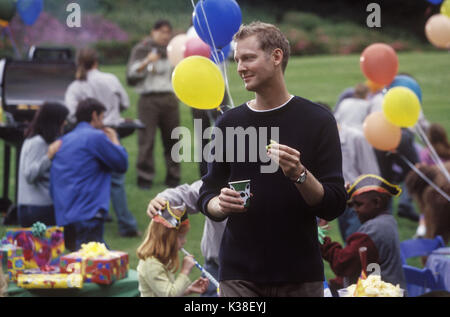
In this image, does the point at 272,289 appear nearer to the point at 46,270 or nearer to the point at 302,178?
the point at 302,178

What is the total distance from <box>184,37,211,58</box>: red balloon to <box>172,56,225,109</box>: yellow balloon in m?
1.17

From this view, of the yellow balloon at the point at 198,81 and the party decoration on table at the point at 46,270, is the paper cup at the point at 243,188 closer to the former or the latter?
the yellow balloon at the point at 198,81

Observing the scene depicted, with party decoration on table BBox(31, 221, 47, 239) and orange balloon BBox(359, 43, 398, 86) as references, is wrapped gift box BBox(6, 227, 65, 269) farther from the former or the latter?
orange balloon BBox(359, 43, 398, 86)

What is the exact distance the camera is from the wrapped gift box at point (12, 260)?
4.67 m

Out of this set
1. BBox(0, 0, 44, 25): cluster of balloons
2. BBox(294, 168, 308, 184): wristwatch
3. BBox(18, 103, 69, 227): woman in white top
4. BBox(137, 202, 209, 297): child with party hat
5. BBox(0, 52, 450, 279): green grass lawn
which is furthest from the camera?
BBox(0, 52, 450, 279): green grass lawn

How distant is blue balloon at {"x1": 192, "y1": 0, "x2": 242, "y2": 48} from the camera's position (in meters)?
4.07

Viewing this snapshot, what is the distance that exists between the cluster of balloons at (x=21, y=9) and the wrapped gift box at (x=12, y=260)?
3097 mm

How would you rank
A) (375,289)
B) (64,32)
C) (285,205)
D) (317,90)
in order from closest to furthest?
(285,205) → (375,289) → (317,90) → (64,32)

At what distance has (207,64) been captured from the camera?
3.91 meters

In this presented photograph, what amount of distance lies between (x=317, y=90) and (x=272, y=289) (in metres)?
14.5

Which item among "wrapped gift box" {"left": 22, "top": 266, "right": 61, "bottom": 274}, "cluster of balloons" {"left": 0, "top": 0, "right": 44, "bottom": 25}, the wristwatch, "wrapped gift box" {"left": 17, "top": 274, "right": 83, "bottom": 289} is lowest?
"wrapped gift box" {"left": 17, "top": 274, "right": 83, "bottom": 289}

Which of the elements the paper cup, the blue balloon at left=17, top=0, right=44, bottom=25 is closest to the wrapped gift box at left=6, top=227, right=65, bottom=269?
the paper cup

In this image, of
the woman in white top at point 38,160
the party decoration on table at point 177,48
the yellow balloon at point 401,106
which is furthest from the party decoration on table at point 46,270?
the yellow balloon at point 401,106

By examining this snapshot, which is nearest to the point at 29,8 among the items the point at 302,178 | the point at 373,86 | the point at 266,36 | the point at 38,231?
the point at 38,231
